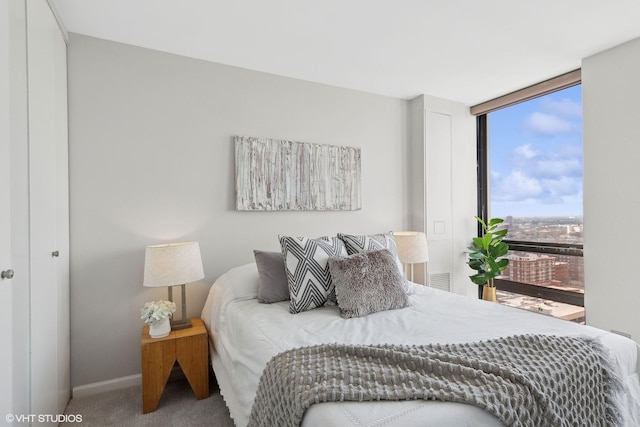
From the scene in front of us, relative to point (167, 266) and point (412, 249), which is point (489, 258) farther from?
point (167, 266)

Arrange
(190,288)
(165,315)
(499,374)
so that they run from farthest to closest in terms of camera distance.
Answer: (190,288)
(165,315)
(499,374)

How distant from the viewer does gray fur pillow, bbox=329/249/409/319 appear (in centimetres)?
198

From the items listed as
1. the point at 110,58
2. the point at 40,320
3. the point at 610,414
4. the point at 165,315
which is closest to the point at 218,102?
the point at 110,58

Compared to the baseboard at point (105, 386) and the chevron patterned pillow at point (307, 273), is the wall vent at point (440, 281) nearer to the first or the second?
the chevron patterned pillow at point (307, 273)

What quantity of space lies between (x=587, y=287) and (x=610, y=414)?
1755 mm

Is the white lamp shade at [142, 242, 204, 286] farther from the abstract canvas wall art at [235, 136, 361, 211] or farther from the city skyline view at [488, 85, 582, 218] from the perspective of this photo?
the city skyline view at [488, 85, 582, 218]

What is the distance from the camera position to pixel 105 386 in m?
2.37

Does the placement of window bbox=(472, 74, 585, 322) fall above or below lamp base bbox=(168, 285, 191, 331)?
above

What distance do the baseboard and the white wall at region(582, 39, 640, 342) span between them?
3534 mm

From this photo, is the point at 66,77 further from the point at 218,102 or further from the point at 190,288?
the point at 190,288

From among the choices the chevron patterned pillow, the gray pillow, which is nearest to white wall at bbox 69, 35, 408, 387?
the gray pillow

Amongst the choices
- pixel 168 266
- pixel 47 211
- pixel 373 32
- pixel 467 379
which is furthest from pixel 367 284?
pixel 47 211

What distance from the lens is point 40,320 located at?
168 centimetres

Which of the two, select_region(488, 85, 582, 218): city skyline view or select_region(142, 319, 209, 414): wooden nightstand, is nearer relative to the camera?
select_region(142, 319, 209, 414): wooden nightstand
